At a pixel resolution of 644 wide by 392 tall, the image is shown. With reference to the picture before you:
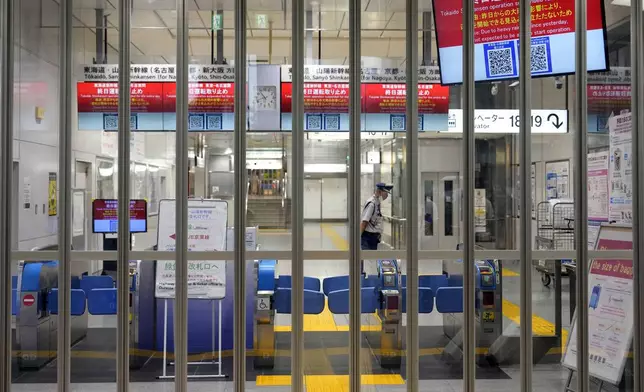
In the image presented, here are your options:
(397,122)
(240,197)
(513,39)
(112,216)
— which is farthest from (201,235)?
(513,39)

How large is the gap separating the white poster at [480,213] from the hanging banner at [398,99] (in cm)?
81

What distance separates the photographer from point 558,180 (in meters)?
4.52

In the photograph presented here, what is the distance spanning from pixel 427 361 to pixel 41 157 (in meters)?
3.90

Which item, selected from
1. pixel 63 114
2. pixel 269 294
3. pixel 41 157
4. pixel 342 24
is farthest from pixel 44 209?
pixel 342 24

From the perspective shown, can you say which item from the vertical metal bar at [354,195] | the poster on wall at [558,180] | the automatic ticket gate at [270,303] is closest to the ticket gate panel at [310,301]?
the automatic ticket gate at [270,303]

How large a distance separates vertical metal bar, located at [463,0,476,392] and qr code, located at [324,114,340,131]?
40.5 inches

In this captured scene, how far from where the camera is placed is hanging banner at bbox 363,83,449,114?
436 centimetres

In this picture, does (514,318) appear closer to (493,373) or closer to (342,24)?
(493,373)

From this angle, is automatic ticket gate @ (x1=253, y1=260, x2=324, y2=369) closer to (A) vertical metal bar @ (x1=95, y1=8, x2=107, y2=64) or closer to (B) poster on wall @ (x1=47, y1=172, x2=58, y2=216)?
(B) poster on wall @ (x1=47, y1=172, x2=58, y2=216)

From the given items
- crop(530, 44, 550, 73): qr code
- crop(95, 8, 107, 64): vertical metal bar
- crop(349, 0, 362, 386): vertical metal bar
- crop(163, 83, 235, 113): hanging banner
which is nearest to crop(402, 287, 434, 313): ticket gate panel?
crop(349, 0, 362, 386): vertical metal bar

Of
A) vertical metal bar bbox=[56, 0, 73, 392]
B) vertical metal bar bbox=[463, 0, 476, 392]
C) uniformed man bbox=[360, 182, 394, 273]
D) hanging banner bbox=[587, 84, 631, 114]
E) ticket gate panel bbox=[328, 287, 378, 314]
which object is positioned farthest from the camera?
ticket gate panel bbox=[328, 287, 378, 314]

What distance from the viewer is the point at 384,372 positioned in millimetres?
4641

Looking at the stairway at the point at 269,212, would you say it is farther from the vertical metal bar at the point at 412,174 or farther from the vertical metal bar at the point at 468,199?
the vertical metal bar at the point at 468,199

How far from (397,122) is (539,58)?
126 centimetres
